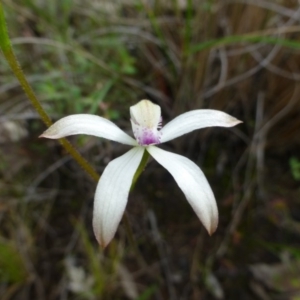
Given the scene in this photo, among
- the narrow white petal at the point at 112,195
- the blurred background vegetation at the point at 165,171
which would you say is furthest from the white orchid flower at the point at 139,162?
the blurred background vegetation at the point at 165,171

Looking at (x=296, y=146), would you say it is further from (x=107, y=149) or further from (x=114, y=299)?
(x=114, y=299)

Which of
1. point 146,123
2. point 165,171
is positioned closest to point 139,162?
point 146,123

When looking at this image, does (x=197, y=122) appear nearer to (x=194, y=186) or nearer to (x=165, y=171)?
(x=194, y=186)

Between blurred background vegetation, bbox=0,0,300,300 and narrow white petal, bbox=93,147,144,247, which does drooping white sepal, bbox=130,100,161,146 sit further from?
blurred background vegetation, bbox=0,0,300,300

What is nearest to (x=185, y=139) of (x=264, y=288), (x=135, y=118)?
(x=264, y=288)

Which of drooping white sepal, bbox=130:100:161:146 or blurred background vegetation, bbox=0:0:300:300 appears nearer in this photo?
drooping white sepal, bbox=130:100:161:146

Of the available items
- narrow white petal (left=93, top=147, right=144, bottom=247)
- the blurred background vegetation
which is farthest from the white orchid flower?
the blurred background vegetation
